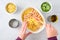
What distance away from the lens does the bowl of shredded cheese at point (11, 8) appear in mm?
1048

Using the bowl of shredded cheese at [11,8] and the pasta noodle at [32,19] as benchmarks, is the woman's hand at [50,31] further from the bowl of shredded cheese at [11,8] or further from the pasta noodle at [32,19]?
the bowl of shredded cheese at [11,8]

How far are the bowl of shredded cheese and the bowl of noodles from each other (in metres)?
0.05

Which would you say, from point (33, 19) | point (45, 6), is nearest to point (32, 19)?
point (33, 19)

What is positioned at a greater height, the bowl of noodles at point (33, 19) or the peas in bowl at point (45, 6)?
the peas in bowl at point (45, 6)

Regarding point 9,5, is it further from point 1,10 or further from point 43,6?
point 43,6

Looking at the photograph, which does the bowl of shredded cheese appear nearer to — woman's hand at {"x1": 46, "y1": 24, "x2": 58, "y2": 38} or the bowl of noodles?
the bowl of noodles

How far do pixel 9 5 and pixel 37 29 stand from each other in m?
0.22

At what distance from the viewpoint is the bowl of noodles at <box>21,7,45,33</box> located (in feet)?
3.41

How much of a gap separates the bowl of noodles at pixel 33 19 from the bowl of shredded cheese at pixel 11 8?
0.05 metres

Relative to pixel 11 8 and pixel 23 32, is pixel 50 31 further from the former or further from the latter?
pixel 11 8

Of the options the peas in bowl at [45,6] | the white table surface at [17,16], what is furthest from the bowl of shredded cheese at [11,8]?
the peas in bowl at [45,6]

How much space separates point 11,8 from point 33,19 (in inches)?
5.8

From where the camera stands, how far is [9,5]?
1058 millimetres

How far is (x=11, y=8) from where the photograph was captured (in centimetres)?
105
